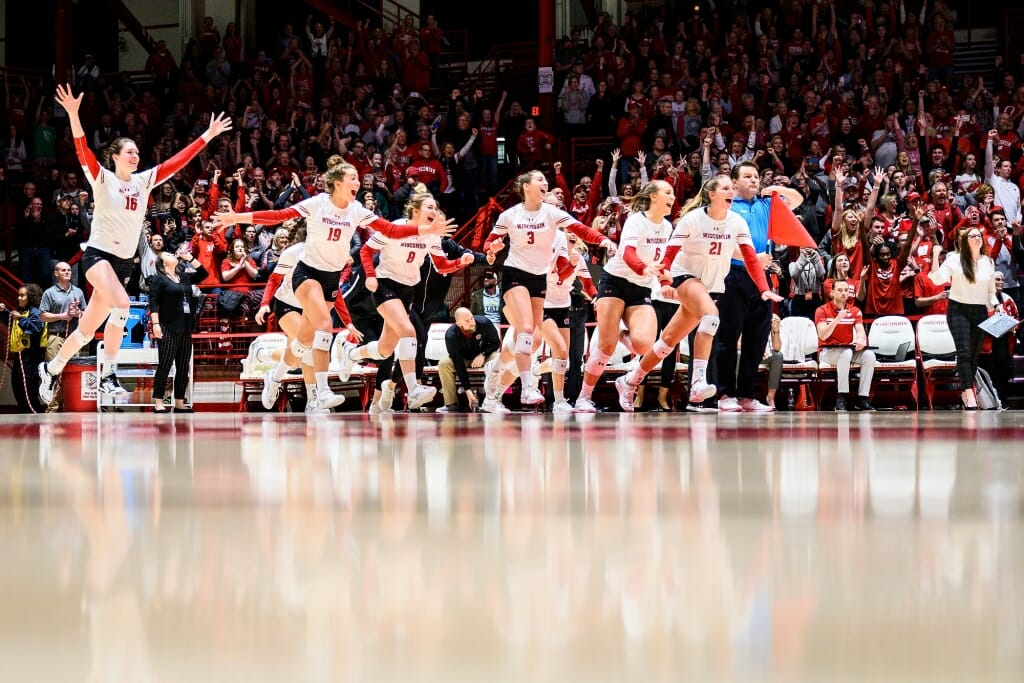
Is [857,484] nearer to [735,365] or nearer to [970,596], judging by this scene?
[970,596]

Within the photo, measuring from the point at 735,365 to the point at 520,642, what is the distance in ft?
30.4

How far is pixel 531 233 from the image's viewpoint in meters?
10.3

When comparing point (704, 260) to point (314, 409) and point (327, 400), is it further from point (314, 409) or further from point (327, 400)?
point (314, 409)

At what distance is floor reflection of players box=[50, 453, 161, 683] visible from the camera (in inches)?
36.4

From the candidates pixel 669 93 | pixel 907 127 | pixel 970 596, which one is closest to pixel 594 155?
pixel 669 93

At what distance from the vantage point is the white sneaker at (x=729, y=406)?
32.1 ft

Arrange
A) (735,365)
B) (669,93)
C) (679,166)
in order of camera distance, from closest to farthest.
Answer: (735,365) < (679,166) < (669,93)

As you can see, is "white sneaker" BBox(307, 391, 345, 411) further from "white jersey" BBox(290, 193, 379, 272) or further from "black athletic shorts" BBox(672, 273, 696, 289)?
"black athletic shorts" BBox(672, 273, 696, 289)

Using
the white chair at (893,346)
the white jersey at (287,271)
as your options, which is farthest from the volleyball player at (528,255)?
the white chair at (893,346)

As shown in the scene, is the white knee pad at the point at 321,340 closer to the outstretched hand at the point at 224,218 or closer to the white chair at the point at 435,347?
the outstretched hand at the point at 224,218

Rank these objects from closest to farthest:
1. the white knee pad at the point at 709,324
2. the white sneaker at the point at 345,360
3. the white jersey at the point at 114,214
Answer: the white knee pad at the point at 709,324, the white jersey at the point at 114,214, the white sneaker at the point at 345,360

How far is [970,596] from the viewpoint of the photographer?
1.20 meters

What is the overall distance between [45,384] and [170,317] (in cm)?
292

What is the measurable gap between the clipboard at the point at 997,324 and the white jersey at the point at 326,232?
608 cm
